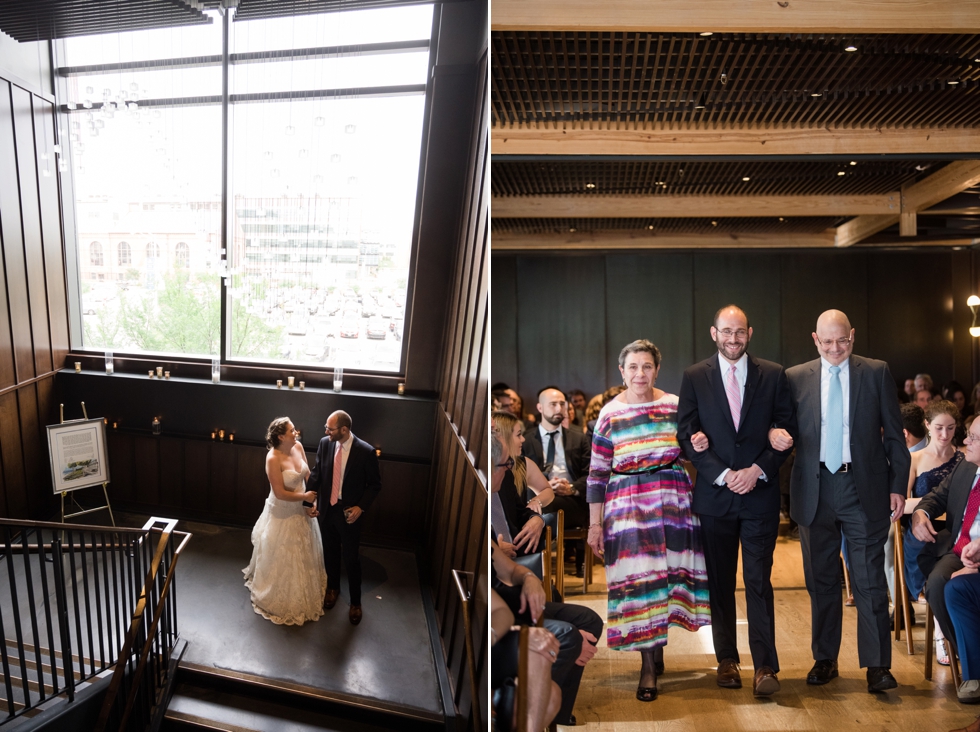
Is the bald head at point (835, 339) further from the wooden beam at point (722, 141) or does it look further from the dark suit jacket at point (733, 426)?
the wooden beam at point (722, 141)

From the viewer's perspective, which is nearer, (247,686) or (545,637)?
(545,637)

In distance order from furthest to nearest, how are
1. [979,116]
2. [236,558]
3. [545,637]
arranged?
[979,116] < [236,558] < [545,637]

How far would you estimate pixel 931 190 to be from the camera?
20.8 ft

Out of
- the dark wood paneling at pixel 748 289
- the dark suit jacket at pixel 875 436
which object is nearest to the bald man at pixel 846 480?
the dark suit jacket at pixel 875 436

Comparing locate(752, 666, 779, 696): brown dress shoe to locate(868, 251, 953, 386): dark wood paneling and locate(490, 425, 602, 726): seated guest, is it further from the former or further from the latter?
locate(868, 251, 953, 386): dark wood paneling

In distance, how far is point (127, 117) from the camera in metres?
3.58

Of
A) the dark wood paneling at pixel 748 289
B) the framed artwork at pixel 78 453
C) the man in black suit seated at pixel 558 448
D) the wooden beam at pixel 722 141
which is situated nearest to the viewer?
the framed artwork at pixel 78 453

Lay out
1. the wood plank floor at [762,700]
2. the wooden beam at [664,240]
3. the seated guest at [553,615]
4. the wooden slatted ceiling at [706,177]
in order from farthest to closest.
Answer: the wooden beam at [664,240] < the wooden slatted ceiling at [706,177] < the wood plank floor at [762,700] < the seated guest at [553,615]

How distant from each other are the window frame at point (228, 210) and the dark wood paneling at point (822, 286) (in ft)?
24.4

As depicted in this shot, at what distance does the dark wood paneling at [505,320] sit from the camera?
32.8ft

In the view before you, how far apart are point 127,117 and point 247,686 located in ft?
8.86

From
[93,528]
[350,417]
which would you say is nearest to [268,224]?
[350,417]

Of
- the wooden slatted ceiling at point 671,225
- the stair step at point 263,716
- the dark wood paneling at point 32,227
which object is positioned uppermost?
the wooden slatted ceiling at point 671,225

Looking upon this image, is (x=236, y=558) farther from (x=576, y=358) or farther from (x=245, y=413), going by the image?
(x=576, y=358)
